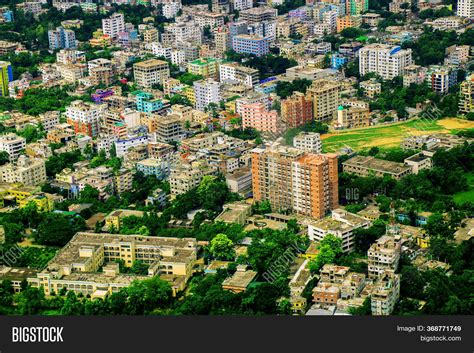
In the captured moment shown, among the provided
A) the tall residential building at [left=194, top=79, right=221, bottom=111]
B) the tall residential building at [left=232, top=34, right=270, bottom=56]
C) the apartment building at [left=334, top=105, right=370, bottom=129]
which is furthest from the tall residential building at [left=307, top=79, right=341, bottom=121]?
the tall residential building at [left=232, top=34, right=270, bottom=56]

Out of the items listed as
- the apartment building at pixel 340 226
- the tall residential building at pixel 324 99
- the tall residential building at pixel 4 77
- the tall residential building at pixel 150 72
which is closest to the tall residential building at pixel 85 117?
the tall residential building at pixel 150 72

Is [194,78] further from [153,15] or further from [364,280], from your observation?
[364,280]

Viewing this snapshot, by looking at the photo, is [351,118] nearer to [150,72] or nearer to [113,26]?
[150,72]

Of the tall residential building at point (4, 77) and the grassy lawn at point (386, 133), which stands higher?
the tall residential building at point (4, 77)

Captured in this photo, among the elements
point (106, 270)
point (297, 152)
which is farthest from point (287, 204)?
point (106, 270)

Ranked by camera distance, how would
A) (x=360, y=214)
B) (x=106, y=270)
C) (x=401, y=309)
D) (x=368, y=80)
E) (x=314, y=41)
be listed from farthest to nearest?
(x=314, y=41) → (x=368, y=80) → (x=360, y=214) → (x=106, y=270) → (x=401, y=309)

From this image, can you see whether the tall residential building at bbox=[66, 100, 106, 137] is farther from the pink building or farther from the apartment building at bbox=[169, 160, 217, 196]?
the apartment building at bbox=[169, 160, 217, 196]

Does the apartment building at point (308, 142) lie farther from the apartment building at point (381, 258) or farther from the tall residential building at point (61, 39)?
the tall residential building at point (61, 39)
